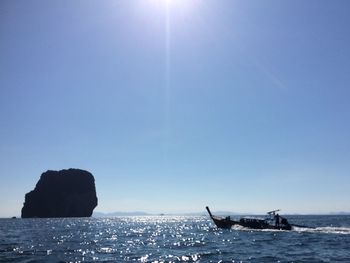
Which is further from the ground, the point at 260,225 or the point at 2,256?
the point at 260,225

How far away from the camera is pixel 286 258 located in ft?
124

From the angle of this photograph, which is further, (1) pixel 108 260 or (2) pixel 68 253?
(2) pixel 68 253

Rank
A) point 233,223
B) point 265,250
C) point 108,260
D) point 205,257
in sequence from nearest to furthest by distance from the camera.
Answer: point 108,260 < point 205,257 < point 265,250 < point 233,223

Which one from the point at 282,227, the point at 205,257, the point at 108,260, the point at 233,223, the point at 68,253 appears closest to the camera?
the point at 108,260

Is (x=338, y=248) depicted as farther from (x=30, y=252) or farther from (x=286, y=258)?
(x=30, y=252)

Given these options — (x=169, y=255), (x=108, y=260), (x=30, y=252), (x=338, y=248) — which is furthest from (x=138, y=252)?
(x=338, y=248)

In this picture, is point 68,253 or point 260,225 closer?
point 68,253

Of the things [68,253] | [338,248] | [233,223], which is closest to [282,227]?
[233,223]

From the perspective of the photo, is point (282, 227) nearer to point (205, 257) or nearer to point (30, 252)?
point (205, 257)

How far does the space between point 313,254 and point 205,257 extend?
1180 centimetres

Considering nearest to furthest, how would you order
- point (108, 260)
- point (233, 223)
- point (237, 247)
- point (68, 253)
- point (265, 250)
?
1. point (108, 260)
2. point (68, 253)
3. point (265, 250)
4. point (237, 247)
5. point (233, 223)

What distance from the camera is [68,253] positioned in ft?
137

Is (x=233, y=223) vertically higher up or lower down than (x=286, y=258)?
higher up

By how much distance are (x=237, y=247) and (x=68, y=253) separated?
20785 mm
